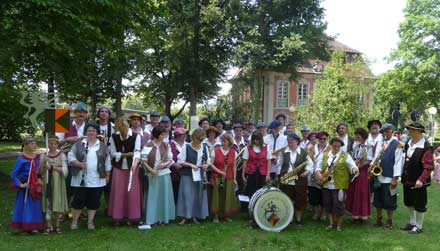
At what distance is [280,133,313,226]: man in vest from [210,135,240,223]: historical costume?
3.11ft

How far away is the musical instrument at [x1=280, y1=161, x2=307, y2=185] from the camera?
7431 millimetres

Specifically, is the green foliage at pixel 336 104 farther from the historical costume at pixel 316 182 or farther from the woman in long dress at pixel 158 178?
the woman in long dress at pixel 158 178

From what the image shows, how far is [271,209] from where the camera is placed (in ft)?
23.2

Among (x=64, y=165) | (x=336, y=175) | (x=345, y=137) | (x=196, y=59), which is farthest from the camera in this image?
(x=196, y=59)

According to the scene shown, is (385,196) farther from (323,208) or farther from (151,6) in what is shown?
(151,6)

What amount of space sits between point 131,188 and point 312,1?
2783 centimetres

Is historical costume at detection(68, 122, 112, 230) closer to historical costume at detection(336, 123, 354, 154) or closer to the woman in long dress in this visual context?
the woman in long dress

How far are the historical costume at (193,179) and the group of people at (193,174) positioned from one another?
2 cm

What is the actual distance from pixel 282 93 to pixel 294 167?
129 feet

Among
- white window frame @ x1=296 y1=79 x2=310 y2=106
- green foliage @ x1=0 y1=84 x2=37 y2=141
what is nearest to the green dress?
green foliage @ x1=0 y1=84 x2=37 y2=141

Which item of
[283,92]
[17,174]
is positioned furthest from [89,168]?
[283,92]

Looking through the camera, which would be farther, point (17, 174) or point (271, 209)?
point (271, 209)

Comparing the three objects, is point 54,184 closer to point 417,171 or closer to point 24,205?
point 24,205

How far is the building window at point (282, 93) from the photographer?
45938 mm
